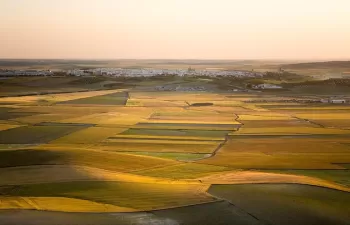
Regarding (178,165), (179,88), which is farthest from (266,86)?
(178,165)

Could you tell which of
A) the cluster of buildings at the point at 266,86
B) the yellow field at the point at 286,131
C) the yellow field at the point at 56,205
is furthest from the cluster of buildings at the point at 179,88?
the yellow field at the point at 56,205

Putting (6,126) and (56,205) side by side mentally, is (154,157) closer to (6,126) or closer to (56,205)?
(56,205)

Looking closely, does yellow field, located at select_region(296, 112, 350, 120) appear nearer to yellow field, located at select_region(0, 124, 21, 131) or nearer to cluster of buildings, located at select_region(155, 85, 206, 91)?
yellow field, located at select_region(0, 124, 21, 131)

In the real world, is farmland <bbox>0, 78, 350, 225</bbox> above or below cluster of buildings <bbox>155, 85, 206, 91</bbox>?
below

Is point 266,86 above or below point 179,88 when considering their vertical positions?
above

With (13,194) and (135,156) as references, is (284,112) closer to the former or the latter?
(135,156)

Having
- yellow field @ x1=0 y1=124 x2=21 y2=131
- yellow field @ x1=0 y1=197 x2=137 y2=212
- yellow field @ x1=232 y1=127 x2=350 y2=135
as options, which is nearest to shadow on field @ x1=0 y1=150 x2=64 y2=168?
yellow field @ x1=0 y1=197 x2=137 y2=212

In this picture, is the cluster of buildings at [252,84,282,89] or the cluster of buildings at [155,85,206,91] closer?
the cluster of buildings at [155,85,206,91]

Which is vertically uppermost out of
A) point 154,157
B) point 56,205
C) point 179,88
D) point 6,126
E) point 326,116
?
point 179,88

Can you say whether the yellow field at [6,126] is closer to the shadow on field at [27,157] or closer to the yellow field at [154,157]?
the yellow field at [154,157]
